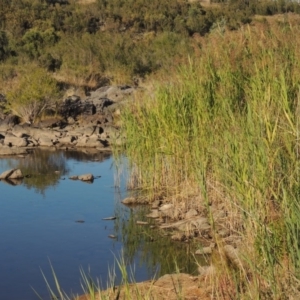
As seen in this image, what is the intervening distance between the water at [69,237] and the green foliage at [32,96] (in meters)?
6.26

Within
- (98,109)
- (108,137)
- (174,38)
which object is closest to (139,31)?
(174,38)

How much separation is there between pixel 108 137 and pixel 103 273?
10.3 m

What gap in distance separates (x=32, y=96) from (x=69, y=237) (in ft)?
35.9

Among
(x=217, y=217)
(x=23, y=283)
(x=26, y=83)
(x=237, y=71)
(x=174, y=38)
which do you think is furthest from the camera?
(x=174, y=38)

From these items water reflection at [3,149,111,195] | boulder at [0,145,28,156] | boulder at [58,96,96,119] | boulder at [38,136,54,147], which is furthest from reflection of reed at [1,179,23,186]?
boulder at [58,96,96,119]

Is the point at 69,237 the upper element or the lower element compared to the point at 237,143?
lower

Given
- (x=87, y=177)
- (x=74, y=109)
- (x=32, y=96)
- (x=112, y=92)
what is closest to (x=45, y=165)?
(x=87, y=177)

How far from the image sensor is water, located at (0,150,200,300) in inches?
300

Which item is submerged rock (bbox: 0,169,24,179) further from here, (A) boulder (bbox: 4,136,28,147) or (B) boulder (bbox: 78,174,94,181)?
(A) boulder (bbox: 4,136,28,147)

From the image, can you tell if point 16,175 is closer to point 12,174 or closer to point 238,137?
point 12,174

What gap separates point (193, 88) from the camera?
399 inches

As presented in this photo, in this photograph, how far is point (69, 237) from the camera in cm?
918

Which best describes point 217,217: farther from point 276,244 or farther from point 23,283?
point 276,244

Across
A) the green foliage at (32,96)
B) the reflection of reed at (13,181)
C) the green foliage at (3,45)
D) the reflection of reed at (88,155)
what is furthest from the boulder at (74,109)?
the green foliage at (3,45)
